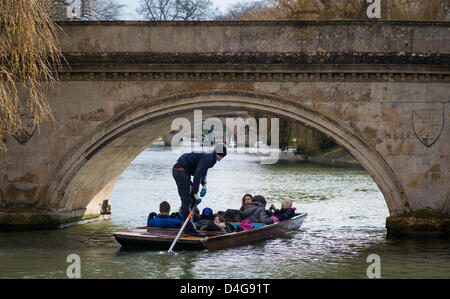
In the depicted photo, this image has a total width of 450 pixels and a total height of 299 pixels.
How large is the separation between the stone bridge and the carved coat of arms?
14 mm

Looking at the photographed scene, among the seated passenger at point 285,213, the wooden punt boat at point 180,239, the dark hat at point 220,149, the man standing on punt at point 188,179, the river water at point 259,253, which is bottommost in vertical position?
the river water at point 259,253

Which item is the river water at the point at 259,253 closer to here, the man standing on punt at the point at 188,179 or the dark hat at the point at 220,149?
the man standing on punt at the point at 188,179

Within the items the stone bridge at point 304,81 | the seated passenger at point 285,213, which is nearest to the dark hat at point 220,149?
the stone bridge at point 304,81

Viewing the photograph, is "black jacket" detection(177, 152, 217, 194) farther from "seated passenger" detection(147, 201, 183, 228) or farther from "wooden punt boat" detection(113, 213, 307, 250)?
"wooden punt boat" detection(113, 213, 307, 250)

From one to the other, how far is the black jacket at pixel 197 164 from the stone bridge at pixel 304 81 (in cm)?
120

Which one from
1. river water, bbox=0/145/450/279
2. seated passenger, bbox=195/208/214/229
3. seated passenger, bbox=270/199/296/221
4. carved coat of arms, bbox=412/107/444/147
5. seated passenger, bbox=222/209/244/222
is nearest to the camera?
river water, bbox=0/145/450/279

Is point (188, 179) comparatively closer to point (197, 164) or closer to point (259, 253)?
point (197, 164)

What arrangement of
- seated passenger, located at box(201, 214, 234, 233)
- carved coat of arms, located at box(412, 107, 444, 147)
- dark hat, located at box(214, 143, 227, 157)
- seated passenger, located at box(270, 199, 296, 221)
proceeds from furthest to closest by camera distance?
seated passenger, located at box(270, 199, 296, 221), carved coat of arms, located at box(412, 107, 444, 147), seated passenger, located at box(201, 214, 234, 233), dark hat, located at box(214, 143, 227, 157)

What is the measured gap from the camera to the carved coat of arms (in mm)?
10844

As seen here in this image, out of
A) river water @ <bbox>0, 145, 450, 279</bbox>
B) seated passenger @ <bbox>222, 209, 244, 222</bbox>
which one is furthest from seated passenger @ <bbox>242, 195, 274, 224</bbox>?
river water @ <bbox>0, 145, 450, 279</bbox>

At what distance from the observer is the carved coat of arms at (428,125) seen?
10.8 m

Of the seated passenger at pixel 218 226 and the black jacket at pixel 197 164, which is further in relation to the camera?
the seated passenger at pixel 218 226

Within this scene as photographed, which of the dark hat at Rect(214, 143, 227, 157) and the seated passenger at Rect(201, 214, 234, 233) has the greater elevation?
the dark hat at Rect(214, 143, 227, 157)
